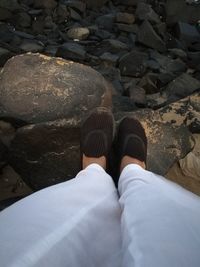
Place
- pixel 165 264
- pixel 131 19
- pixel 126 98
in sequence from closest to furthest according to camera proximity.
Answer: pixel 165 264 → pixel 126 98 → pixel 131 19

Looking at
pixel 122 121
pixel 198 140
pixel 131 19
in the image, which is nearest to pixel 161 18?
pixel 131 19

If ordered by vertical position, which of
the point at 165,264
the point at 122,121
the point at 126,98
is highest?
the point at 165,264

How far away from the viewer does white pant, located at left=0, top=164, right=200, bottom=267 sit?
100cm

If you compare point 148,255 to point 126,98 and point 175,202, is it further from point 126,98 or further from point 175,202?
point 126,98

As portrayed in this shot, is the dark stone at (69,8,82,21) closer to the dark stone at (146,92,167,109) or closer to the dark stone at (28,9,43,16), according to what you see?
the dark stone at (28,9,43,16)

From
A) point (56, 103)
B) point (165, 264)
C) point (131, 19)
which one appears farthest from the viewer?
point (131, 19)

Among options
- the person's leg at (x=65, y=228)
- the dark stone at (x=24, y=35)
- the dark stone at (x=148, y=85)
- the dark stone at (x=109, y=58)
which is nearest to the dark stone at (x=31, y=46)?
the dark stone at (x=24, y=35)

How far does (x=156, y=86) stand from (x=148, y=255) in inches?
112

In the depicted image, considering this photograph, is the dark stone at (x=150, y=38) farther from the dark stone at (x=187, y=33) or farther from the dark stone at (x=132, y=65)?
the dark stone at (x=132, y=65)

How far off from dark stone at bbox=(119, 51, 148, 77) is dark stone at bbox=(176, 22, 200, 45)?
1220mm

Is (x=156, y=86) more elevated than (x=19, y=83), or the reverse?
(x=19, y=83)

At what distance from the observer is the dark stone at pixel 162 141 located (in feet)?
7.80

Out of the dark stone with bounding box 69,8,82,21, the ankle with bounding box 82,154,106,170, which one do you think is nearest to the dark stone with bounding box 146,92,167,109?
the ankle with bounding box 82,154,106,170

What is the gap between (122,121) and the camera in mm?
2297
